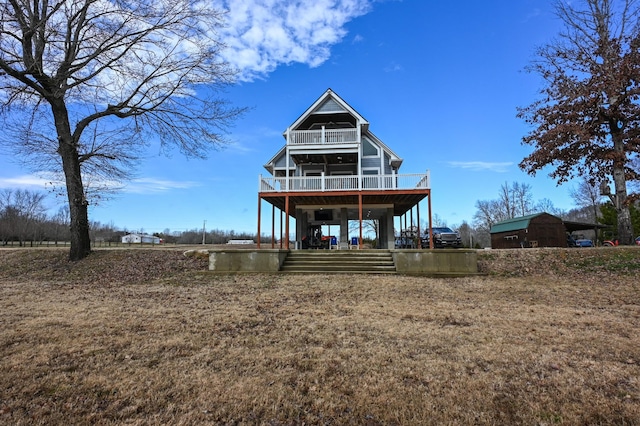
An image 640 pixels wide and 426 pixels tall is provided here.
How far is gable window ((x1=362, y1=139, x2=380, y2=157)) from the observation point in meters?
20.8

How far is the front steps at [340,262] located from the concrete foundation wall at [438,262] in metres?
0.55

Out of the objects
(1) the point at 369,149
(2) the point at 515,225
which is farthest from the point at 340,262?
(2) the point at 515,225

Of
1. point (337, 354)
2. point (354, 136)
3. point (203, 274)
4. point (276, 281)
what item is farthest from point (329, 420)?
point (354, 136)

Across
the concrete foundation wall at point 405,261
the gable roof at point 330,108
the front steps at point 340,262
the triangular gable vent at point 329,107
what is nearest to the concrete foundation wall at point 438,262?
the concrete foundation wall at point 405,261

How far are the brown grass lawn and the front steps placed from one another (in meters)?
3.65

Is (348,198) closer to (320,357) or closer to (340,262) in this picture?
(340,262)

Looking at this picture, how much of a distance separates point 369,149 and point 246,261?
1165cm

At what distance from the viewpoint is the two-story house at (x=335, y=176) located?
17609mm

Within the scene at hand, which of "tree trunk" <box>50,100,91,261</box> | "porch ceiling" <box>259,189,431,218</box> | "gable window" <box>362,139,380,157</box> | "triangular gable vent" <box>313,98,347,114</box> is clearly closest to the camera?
"tree trunk" <box>50,100,91,261</box>

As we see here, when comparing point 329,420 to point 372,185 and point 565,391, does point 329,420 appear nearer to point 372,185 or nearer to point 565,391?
point 565,391

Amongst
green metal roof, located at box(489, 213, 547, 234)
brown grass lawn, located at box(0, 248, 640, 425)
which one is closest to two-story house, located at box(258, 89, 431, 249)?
green metal roof, located at box(489, 213, 547, 234)

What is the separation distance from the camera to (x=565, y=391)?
10.2ft

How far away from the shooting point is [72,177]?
13570 millimetres

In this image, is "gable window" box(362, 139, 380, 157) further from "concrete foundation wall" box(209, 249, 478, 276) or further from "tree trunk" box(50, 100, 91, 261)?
"tree trunk" box(50, 100, 91, 261)
